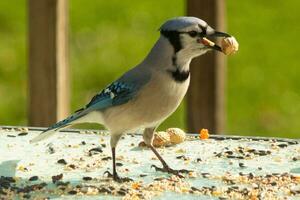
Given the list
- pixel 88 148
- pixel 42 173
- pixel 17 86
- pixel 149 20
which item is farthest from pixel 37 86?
pixel 149 20

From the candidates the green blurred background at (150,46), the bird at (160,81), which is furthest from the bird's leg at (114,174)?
the green blurred background at (150,46)

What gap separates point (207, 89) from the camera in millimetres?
5738

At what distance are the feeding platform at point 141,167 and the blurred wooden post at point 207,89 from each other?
1.68ft

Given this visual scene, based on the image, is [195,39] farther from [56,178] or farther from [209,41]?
[56,178]

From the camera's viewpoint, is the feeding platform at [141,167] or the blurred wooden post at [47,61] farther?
the blurred wooden post at [47,61]

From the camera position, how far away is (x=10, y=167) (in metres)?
4.68

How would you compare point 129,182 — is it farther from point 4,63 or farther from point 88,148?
point 4,63

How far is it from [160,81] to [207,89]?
1.26 meters

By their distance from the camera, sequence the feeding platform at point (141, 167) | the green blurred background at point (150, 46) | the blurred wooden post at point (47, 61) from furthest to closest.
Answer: the green blurred background at point (150, 46) → the blurred wooden post at point (47, 61) → the feeding platform at point (141, 167)

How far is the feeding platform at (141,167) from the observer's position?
4266 millimetres

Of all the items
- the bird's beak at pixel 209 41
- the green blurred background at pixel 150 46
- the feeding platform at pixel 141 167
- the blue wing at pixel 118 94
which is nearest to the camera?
the feeding platform at pixel 141 167

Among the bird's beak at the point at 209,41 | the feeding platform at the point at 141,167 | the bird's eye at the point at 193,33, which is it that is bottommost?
the feeding platform at the point at 141,167

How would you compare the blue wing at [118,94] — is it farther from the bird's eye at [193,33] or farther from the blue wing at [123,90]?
the bird's eye at [193,33]

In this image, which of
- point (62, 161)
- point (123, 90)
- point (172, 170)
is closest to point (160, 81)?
point (123, 90)
